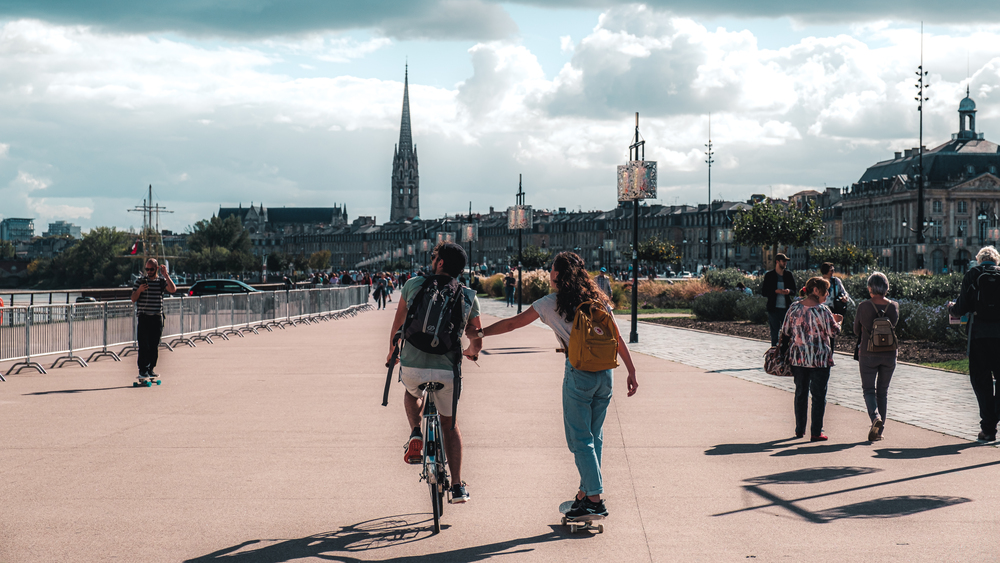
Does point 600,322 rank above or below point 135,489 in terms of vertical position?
above

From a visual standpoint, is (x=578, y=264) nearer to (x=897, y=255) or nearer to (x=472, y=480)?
(x=472, y=480)

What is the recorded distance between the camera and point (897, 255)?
12531cm

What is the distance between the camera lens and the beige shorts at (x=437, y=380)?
19.3 ft

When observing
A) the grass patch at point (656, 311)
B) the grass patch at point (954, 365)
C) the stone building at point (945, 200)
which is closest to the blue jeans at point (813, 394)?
the grass patch at point (954, 365)

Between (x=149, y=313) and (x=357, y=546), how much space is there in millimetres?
8586

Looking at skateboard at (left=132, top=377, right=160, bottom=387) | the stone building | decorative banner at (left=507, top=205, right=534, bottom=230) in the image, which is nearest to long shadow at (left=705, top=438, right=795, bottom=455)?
skateboard at (left=132, top=377, right=160, bottom=387)

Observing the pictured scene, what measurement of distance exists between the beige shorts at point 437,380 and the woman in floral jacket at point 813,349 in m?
4.25

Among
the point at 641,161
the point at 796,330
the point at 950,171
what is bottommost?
the point at 796,330

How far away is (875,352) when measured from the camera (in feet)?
30.6

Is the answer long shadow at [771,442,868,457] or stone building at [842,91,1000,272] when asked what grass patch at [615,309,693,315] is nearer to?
long shadow at [771,442,868,457]

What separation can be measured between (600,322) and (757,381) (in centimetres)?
860

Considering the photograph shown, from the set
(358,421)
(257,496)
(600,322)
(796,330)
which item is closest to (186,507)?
(257,496)

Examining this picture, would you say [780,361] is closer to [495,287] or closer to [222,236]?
[495,287]

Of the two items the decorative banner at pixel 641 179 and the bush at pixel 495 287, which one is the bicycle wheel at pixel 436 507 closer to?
the decorative banner at pixel 641 179
